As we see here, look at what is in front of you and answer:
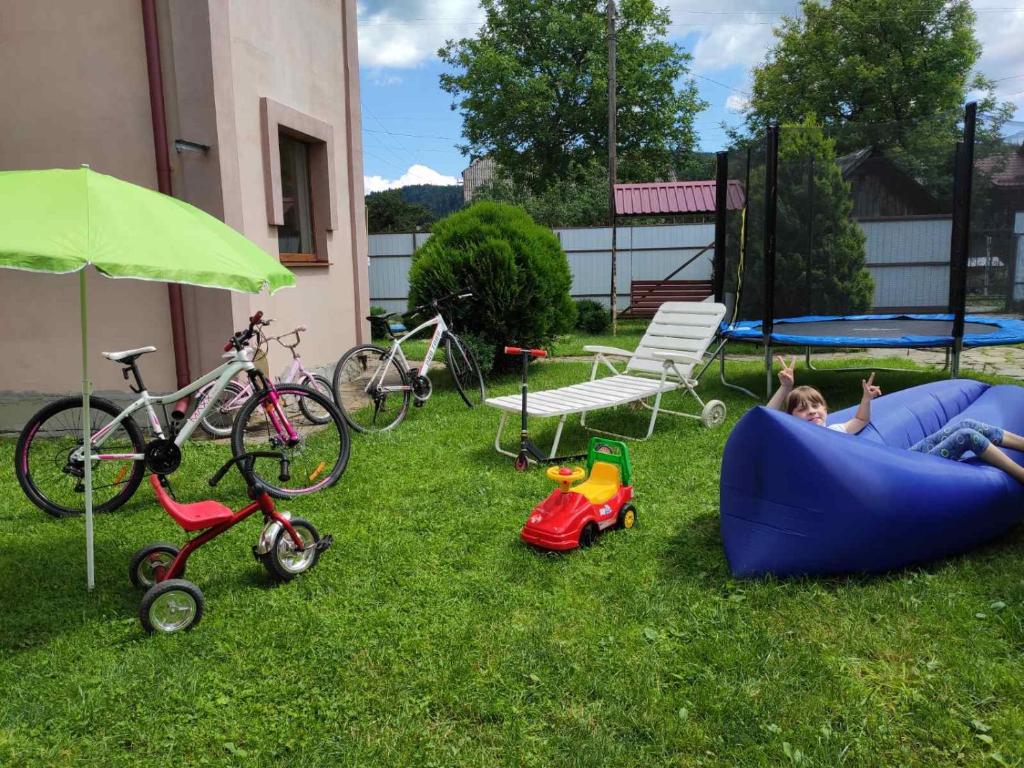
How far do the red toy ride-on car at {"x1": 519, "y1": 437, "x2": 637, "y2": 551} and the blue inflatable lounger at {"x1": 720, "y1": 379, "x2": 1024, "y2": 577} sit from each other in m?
0.62

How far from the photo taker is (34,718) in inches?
92.5

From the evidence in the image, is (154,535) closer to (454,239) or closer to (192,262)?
(192,262)

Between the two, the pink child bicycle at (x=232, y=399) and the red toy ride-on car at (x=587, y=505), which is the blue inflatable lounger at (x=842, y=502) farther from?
the pink child bicycle at (x=232, y=399)

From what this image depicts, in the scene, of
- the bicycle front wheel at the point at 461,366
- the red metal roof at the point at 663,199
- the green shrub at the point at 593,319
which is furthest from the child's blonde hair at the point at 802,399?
the red metal roof at the point at 663,199

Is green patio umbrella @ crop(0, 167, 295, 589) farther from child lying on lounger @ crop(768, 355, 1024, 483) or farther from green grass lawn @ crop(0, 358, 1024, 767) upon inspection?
child lying on lounger @ crop(768, 355, 1024, 483)

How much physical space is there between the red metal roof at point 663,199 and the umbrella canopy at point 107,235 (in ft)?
39.0

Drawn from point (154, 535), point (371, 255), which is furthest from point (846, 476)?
point (371, 255)

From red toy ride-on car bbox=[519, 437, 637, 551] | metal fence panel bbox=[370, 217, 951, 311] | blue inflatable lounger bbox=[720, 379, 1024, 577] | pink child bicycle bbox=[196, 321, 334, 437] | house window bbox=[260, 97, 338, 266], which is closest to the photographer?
blue inflatable lounger bbox=[720, 379, 1024, 577]

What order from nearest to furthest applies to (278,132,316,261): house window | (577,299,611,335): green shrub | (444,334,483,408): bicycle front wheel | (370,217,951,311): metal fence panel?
(444,334,483,408): bicycle front wheel
(278,132,316,261): house window
(577,299,611,335): green shrub
(370,217,951,311): metal fence panel

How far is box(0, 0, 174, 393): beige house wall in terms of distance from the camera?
5797 millimetres

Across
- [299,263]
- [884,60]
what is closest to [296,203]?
[299,263]

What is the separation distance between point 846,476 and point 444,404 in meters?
4.52

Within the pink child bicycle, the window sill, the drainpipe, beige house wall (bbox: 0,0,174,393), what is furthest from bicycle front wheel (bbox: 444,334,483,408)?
beige house wall (bbox: 0,0,174,393)

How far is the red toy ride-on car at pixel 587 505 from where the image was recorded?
345 centimetres
